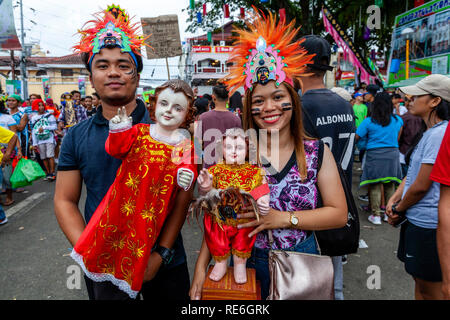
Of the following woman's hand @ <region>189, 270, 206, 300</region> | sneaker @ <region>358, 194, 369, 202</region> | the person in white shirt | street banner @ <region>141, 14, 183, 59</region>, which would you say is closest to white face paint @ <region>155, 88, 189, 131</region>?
woman's hand @ <region>189, 270, 206, 300</region>

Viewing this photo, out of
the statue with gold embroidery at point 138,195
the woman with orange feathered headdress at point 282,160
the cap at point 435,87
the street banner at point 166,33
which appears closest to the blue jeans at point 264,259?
the woman with orange feathered headdress at point 282,160

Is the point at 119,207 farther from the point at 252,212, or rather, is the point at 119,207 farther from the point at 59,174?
the point at 252,212

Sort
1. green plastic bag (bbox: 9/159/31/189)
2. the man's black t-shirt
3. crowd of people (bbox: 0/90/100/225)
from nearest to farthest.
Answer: the man's black t-shirt, green plastic bag (bbox: 9/159/31/189), crowd of people (bbox: 0/90/100/225)

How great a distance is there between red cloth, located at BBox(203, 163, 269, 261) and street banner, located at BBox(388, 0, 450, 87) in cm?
738

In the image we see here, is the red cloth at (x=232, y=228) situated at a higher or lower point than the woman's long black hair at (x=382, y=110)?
lower

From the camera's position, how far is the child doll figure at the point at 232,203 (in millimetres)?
1438

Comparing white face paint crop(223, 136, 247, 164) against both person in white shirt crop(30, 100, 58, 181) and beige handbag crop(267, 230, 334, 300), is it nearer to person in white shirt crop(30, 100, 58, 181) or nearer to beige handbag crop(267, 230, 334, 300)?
beige handbag crop(267, 230, 334, 300)

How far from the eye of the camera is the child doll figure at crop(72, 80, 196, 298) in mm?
1365

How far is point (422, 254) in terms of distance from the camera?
209 centimetres

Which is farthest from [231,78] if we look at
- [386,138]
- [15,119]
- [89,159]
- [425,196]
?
[15,119]

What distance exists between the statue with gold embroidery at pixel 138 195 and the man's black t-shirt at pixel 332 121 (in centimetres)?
137

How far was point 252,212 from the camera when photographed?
56.4 inches

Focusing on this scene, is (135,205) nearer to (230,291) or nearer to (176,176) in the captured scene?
(176,176)

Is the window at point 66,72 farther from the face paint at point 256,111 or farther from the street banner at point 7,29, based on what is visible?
the face paint at point 256,111
